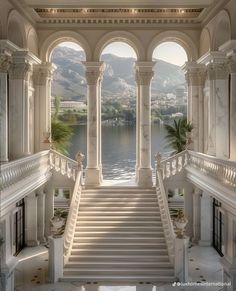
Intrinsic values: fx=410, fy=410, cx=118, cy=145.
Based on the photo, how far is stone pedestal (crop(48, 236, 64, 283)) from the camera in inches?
530

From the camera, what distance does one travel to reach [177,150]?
66.3 feet

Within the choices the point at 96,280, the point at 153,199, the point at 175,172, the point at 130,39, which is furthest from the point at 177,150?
the point at 96,280

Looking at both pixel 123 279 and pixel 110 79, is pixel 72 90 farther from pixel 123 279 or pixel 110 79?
pixel 123 279

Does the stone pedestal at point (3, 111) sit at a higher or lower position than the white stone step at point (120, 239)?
higher

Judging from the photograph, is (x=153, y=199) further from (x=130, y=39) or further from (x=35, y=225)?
(x=130, y=39)

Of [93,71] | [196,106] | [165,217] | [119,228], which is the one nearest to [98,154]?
[93,71]

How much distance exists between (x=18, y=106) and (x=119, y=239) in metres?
6.73

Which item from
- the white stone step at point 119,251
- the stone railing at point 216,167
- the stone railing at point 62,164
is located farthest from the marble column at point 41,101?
the stone railing at point 216,167

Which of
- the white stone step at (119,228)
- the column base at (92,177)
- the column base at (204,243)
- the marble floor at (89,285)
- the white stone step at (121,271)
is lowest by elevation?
the marble floor at (89,285)

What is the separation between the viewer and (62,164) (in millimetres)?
18312

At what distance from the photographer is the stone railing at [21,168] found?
37.3 feet

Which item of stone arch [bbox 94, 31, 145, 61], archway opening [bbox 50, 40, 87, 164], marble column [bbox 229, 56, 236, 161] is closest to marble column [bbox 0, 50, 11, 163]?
stone arch [bbox 94, 31, 145, 61]

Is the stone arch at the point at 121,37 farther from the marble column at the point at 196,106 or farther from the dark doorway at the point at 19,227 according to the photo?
the dark doorway at the point at 19,227

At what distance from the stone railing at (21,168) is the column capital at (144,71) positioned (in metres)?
5.54
